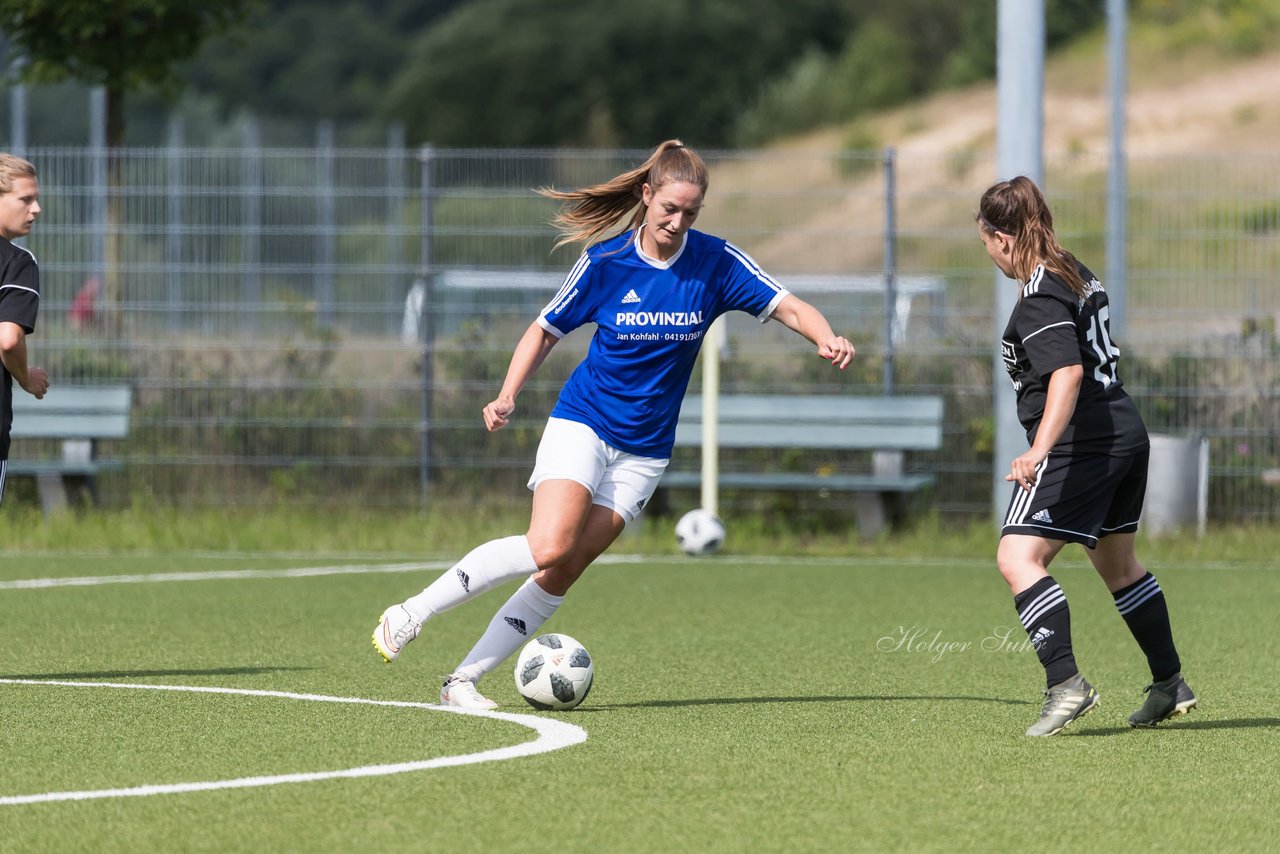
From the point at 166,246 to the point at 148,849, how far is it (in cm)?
1041

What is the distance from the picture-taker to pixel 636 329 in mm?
6637

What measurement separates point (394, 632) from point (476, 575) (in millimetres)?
325

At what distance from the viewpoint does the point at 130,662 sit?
26.1 ft

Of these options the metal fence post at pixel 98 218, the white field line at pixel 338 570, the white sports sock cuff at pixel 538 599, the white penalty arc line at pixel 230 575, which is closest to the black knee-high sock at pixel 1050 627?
the white sports sock cuff at pixel 538 599

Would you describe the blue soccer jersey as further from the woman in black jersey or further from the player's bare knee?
the woman in black jersey

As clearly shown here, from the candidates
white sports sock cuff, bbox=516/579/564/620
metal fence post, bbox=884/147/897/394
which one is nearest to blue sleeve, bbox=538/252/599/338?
white sports sock cuff, bbox=516/579/564/620

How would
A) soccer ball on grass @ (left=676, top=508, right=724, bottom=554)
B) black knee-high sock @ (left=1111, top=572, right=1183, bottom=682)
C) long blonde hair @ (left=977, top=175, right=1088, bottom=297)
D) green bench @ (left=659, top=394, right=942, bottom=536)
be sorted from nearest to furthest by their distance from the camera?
long blonde hair @ (left=977, top=175, right=1088, bottom=297) < black knee-high sock @ (left=1111, top=572, right=1183, bottom=682) < soccer ball on grass @ (left=676, top=508, right=724, bottom=554) < green bench @ (left=659, top=394, right=942, bottom=536)

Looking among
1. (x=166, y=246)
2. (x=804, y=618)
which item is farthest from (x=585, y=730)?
(x=166, y=246)

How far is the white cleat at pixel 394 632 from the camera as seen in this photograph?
260 inches

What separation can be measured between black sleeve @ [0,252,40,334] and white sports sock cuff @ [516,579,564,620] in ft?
6.11

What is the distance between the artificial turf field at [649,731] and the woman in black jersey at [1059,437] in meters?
0.29

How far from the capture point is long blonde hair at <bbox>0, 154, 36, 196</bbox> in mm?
6941

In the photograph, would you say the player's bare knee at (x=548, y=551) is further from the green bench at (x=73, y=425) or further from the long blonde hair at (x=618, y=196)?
the green bench at (x=73, y=425)

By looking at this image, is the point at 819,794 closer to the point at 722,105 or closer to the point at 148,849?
the point at 148,849
